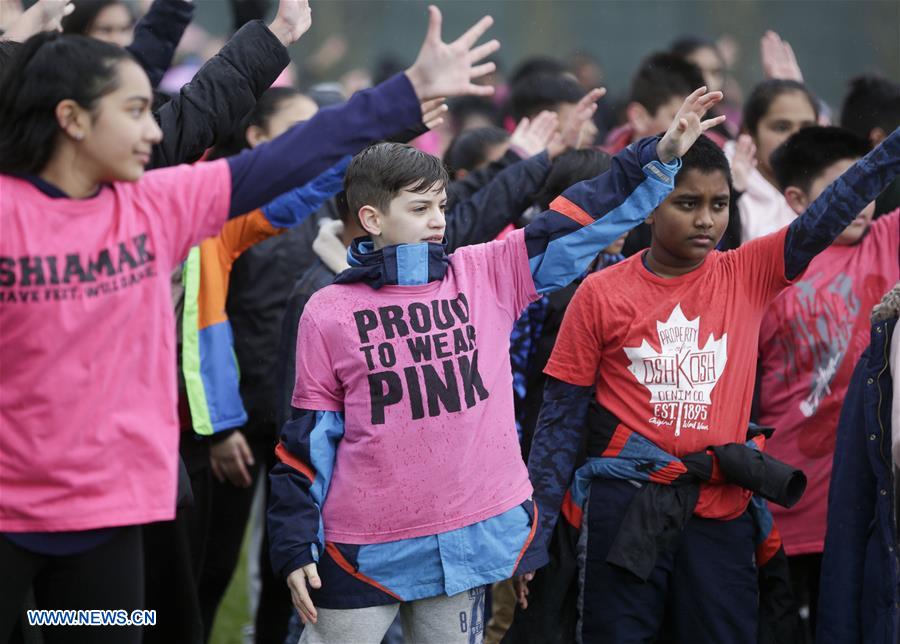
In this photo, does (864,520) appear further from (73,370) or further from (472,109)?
(472,109)

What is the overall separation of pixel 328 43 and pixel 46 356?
52.2 ft

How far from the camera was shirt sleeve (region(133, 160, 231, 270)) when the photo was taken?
2.89 meters

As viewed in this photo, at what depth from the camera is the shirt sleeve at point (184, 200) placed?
9.48 feet

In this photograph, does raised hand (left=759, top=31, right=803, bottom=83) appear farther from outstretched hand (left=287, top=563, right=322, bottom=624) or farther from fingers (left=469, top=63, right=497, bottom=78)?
outstretched hand (left=287, top=563, right=322, bottom=624)

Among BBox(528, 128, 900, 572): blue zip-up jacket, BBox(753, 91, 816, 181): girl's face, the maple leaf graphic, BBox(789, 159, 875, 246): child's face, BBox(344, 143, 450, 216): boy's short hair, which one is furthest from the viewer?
BBox(753, 91, 816, 181): girl's face

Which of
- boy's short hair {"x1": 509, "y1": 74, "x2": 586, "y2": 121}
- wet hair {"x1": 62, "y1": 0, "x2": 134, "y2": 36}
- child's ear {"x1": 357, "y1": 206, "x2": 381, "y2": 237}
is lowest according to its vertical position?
child's ear {"x1": 357, "y1": 206, "x2": 381, "y2": 237}

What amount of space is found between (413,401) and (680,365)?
3.03 ft

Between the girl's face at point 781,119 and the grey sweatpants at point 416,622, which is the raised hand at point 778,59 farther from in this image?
the grey sweatpants at point 416,622

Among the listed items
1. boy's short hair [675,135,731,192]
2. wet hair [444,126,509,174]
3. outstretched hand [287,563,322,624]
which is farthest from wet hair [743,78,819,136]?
outstretched hand [287,563,322,624]

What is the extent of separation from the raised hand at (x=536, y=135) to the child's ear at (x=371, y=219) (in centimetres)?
146

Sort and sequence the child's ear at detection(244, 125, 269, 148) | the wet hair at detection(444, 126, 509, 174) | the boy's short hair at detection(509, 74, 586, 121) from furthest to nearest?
the boy's short hair at detection(509, 74, 586, 121) < the child's ear at detection(244, 125, 269, 148) < the wet hair at detection(444, 126, 509, 174)

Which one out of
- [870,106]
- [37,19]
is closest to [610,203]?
[37,19]

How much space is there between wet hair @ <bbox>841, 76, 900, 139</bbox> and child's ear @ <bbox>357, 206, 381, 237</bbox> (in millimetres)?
2926

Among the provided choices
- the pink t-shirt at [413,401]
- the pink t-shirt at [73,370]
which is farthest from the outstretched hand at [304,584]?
the pink t-shirt at [73,370]
